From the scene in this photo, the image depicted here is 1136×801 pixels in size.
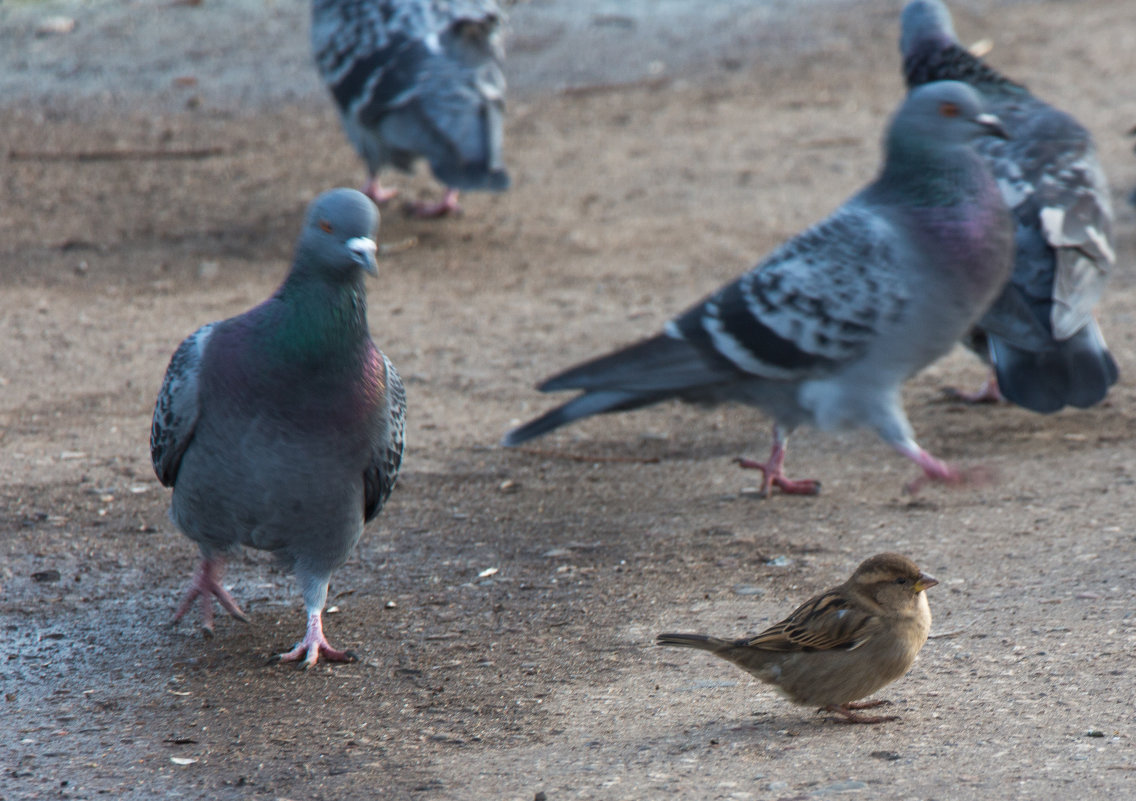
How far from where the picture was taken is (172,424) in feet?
12.6

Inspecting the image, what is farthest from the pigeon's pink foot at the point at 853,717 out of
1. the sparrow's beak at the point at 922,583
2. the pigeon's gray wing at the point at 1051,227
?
the pigeon's gray wing at the point at 1051,227

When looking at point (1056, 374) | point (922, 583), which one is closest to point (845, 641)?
point (922, 583)

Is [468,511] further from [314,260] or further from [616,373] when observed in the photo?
[314,260]

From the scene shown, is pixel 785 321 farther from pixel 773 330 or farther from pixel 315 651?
pixel 315 651

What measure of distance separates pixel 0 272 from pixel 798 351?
16.3ft

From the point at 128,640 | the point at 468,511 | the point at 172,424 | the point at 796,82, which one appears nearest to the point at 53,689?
the point at 128,640

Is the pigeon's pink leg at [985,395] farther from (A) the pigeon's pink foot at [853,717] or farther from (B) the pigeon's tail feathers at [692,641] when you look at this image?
(B) the pigeon's tail feathers at [692,641]

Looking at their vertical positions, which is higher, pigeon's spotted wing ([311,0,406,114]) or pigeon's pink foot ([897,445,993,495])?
pigeon's spotted wing ([311,0,406,114])

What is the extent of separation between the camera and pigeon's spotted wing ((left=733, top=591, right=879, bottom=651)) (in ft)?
10.7

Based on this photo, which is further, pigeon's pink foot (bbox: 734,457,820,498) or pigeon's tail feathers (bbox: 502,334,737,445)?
pigeon's pink foot (bbox: 734,457,820,498)

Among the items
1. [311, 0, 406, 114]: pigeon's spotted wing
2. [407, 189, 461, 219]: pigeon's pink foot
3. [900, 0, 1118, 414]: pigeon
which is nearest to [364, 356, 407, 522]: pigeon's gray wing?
[900, 0, 1118, 414]: pigeon

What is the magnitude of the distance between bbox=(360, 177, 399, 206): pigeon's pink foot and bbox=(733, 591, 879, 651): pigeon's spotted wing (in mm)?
5890

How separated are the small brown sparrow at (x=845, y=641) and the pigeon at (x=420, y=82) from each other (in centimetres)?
484

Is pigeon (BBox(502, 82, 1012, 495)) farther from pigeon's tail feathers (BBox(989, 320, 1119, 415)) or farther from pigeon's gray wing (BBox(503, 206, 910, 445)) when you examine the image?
pigeon's tail feathers (BBox(989, 320, 1119, 415))
